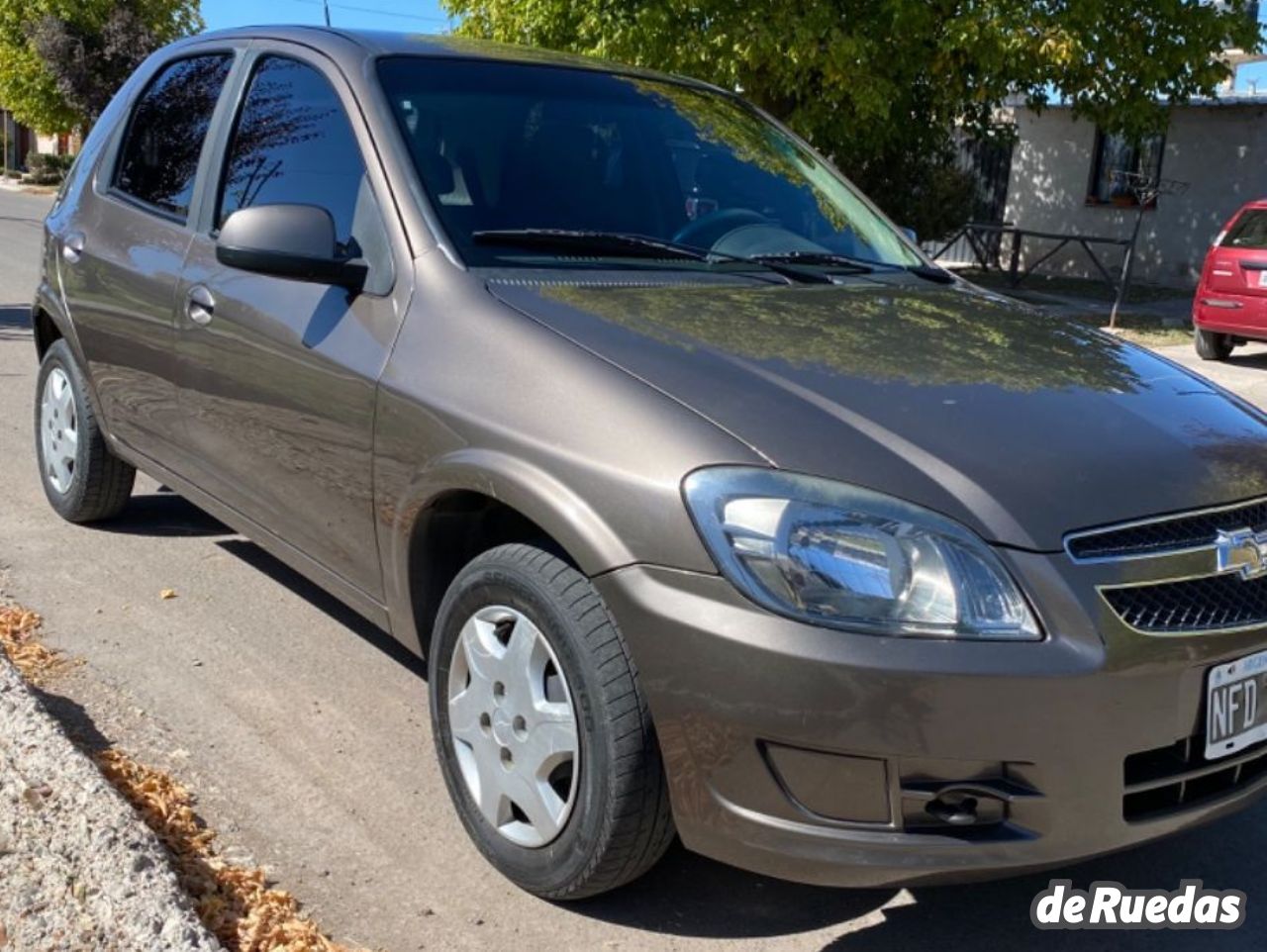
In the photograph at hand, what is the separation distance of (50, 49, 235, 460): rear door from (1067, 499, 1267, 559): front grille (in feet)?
9.33

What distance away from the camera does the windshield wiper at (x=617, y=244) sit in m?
3.43

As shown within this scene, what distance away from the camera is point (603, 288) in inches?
128

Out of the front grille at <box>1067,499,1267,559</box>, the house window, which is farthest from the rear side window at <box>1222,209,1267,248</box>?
the front grille at <box>1067,499,1267,559</box>

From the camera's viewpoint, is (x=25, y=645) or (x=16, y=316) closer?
(x=25, y=645)

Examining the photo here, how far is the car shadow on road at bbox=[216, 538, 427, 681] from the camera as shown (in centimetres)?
430

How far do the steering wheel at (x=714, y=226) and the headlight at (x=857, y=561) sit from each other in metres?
1.42

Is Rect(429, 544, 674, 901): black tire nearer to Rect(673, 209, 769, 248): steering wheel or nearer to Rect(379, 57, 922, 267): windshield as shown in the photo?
Rect(379, 57, 922, 267): windshield

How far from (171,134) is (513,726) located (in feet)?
9.10

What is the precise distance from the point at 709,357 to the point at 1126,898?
149 centimetres

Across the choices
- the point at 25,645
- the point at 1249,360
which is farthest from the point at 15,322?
the point at 1249,360

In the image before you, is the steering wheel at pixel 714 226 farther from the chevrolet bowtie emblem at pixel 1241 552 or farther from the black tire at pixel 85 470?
the black tire at pixel 85 470

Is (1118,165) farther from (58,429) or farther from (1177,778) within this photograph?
(1177,778)

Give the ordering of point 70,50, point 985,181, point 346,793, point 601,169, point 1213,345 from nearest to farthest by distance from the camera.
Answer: point 346,793, point 601,169, point 1213,345, point 985,181, point 70,50

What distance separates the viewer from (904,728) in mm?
2381
